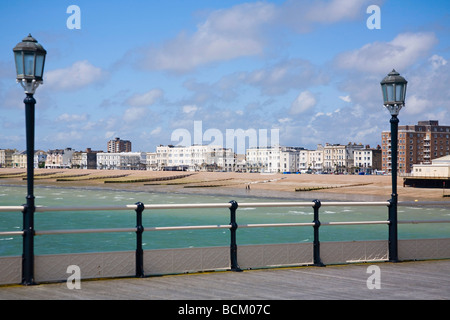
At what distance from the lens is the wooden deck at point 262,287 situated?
771 cm

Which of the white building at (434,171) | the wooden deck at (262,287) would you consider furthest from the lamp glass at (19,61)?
the white building at (434,171)

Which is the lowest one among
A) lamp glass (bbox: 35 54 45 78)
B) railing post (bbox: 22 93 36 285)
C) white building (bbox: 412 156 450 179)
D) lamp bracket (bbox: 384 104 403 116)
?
white building (bbox: 412 156 450 179)

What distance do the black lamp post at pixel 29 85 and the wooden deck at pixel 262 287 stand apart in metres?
0.65

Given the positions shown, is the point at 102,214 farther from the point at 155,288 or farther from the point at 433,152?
the point at 433,152

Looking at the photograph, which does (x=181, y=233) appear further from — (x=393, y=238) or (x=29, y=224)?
(x=29, y=224)

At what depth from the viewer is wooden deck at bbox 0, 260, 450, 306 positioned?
7707 millimetres

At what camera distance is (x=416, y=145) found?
18812 cm

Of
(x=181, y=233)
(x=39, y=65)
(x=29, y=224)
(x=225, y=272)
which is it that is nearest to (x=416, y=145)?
(x=181, y=233)

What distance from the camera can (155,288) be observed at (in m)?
8.21

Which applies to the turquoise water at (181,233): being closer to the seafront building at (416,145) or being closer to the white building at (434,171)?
the white building at (434,171)

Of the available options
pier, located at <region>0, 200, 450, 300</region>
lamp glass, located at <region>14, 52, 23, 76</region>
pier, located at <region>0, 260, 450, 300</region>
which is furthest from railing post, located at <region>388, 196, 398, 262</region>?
lamp glass, located at <region>14, 52, 23, 76</region>

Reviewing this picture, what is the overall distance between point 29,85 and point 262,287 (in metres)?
4.59

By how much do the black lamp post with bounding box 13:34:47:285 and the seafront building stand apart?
178 m

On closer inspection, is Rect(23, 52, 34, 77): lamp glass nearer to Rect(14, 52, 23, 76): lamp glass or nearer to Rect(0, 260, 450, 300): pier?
Rect(14, 52, 23, 76): lamp glass
